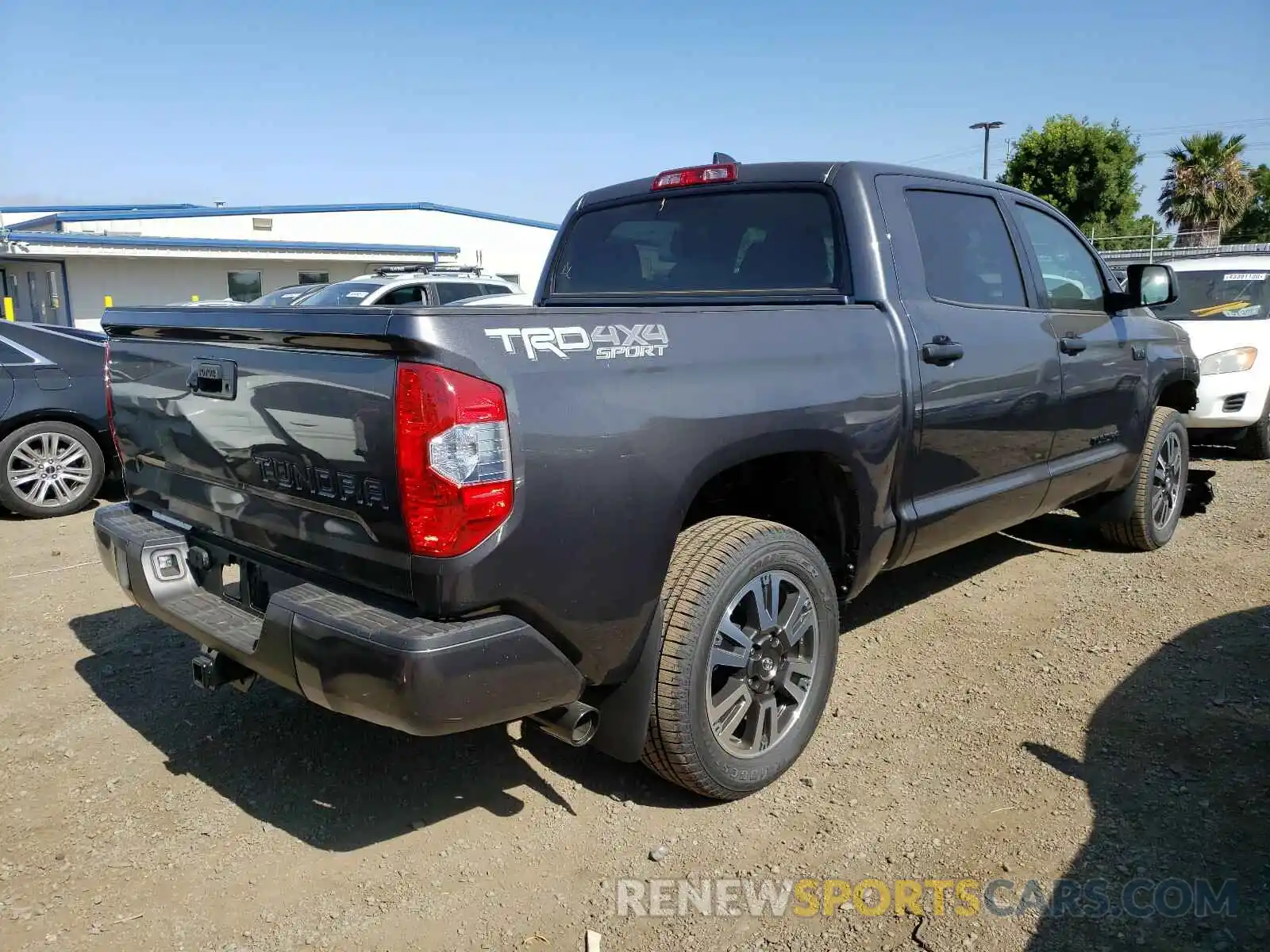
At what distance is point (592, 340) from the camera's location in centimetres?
245

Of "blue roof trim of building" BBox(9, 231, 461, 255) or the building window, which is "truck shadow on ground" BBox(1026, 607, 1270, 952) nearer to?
"blue roof trim of building" BBox(9, 231, 461, 255)

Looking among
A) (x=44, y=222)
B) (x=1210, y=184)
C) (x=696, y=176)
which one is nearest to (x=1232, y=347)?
(x=696, y=176)

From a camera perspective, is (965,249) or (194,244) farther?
(194,244)

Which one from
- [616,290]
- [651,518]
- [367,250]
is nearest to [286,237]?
[367,250]

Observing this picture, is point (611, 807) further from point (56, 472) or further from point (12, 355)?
point (12, 355)

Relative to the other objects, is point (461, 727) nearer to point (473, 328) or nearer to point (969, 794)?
point (473, 328)

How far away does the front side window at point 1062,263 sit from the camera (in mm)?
4477

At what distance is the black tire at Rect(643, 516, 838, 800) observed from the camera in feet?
9.02

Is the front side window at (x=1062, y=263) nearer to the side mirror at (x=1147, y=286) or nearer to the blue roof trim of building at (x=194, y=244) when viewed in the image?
the side mirror at (x=1147, y=286)

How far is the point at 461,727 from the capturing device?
7.72ft

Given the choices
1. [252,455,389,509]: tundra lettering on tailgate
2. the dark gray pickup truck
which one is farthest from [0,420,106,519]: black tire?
[252,455,389,509]: tundra lettering on tailgate

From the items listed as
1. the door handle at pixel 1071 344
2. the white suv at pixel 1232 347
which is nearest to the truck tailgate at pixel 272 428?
the door handle at pixel 1071 344

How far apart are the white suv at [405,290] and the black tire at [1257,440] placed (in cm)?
897

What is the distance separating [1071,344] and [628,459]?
9.21 feet
